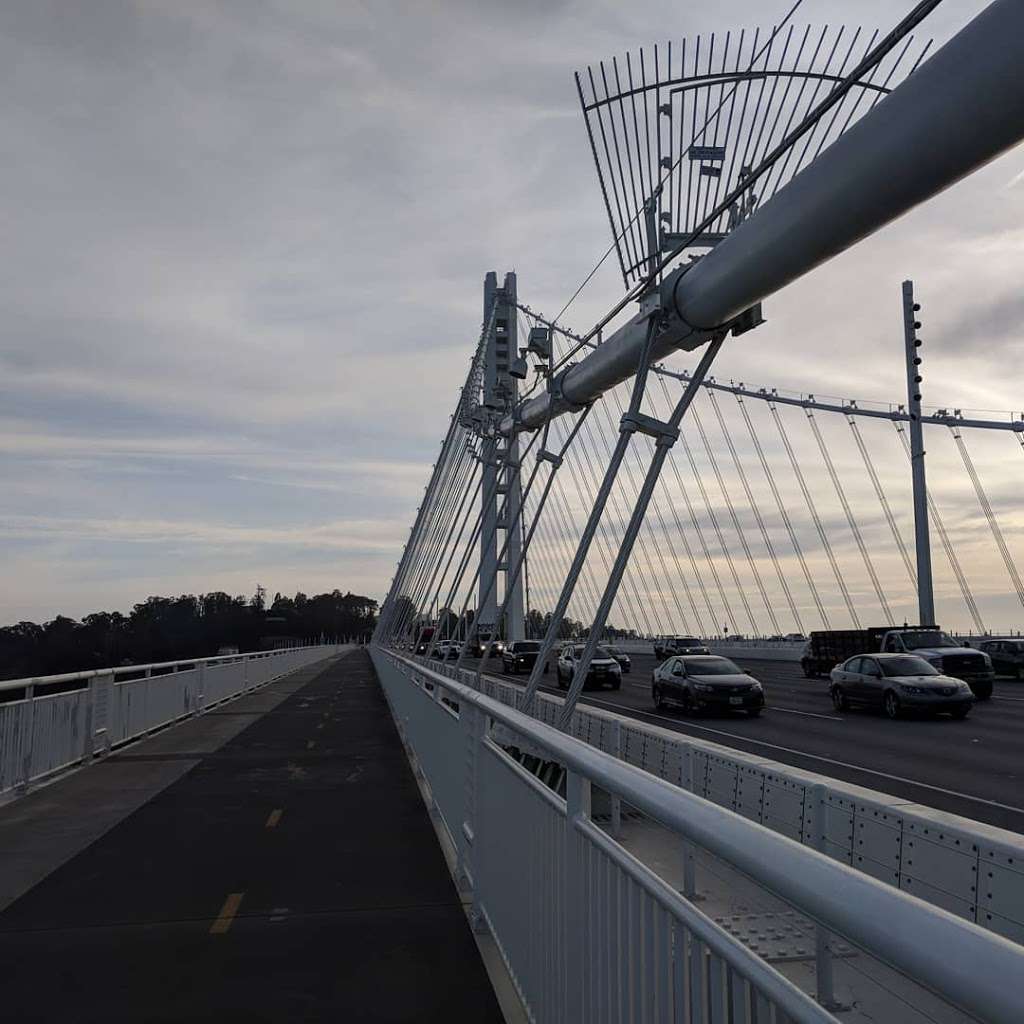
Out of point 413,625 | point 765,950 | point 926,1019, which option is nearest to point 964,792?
point 765,950

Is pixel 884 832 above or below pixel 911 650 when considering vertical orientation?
below

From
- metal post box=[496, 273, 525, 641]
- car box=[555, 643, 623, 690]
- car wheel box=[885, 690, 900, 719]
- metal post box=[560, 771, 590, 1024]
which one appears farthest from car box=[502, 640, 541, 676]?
metal post box=[560, 771, 590, 1024]

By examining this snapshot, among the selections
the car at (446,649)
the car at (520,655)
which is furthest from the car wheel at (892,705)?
the car at (520,655)

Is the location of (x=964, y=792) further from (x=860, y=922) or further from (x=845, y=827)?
(x=860, y=922)

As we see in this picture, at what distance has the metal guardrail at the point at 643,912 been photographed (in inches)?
57.2

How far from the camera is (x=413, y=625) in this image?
1585 inches

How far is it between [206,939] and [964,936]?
5.69 meters

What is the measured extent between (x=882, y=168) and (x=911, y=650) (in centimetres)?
2601

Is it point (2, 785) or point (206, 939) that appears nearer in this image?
point (206, 939)

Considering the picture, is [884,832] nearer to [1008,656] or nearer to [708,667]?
[708,667]

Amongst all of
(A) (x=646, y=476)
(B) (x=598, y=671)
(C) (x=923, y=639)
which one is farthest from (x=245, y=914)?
(B) (x=598, y=671)

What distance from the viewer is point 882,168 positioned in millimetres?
7207

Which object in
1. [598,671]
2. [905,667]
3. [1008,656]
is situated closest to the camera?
[905,667]

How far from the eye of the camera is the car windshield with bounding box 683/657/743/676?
82.1 feet
